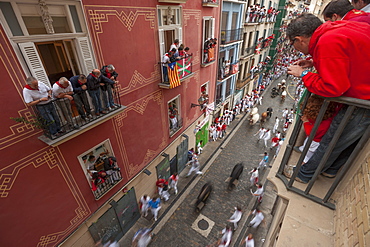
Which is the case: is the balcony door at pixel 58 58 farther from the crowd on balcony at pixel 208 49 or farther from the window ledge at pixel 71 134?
the crowd on balcony at pixel 208 49

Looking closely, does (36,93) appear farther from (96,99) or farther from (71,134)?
(96,99)

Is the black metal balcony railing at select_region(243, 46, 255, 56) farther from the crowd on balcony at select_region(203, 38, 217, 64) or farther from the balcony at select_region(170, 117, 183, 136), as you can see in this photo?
the balcony at select_region(170, 117, 183, 136)

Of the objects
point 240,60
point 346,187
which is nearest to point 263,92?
point 240,60

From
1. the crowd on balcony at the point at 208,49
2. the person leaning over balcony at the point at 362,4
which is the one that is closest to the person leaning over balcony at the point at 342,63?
the person leaning over balcony at the point at 362,4

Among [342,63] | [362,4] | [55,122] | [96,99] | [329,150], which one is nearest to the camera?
[342,63]

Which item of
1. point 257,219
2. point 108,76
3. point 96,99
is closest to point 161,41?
point 108,76

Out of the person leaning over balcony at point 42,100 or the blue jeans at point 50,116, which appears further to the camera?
the blue jeans at point 50,116

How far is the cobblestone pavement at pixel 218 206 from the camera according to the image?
1001cm

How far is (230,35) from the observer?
16078 mm

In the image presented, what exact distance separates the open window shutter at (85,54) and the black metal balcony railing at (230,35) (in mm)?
11780

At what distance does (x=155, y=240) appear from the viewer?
9812 mm

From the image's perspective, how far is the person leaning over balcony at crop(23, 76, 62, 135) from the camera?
4453mm

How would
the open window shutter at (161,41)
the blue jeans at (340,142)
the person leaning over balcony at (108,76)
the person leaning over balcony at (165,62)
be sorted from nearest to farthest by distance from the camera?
the blue jeans at (340,142) → the person leaning over balcony at (108,76) → the open window shutter at (161,41) → the person leaning over balcony at (165,62)

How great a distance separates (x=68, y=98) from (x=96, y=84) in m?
1.02
